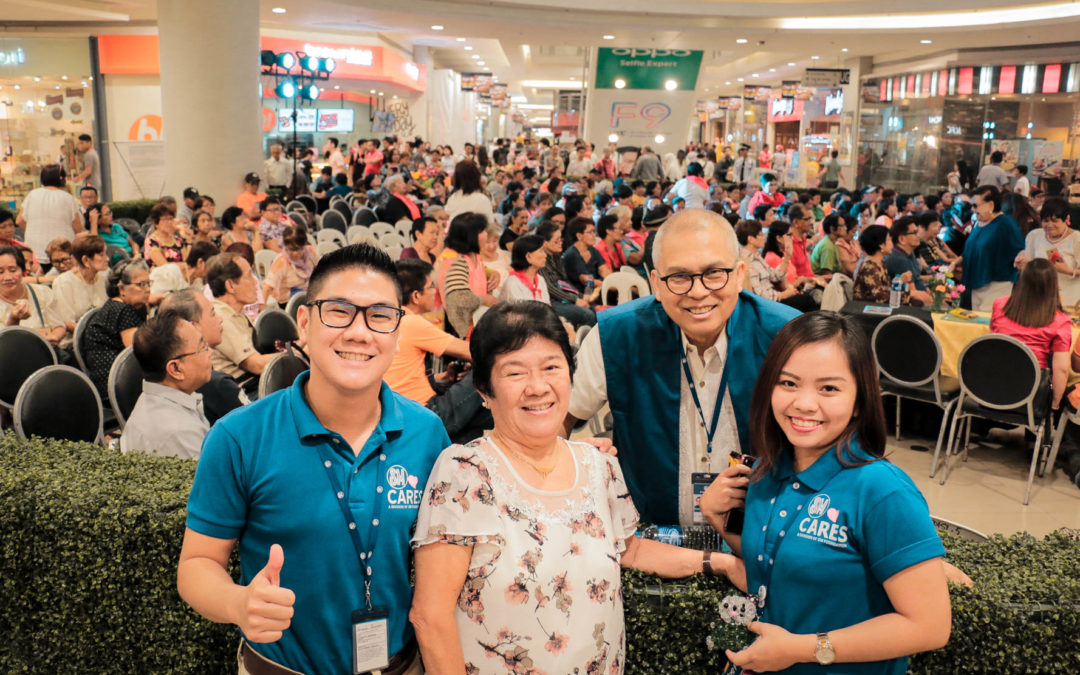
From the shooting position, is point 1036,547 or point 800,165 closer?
point 1036,547

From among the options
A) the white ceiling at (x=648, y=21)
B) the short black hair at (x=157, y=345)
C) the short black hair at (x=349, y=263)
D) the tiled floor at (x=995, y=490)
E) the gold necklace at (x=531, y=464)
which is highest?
the white ceiling at (x=648, y=21)

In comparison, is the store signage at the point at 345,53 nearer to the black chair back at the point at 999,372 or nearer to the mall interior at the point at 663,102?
the mall interior at the point at 663,102

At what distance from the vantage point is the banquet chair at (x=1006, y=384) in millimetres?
5223

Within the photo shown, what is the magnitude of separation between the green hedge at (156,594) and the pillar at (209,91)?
9.21 meters

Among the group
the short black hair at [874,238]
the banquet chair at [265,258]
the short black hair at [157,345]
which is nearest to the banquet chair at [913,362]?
the short black hair at [874,238]

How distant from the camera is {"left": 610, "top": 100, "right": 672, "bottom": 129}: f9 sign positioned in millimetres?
21719

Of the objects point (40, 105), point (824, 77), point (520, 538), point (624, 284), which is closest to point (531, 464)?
point (520, 538)

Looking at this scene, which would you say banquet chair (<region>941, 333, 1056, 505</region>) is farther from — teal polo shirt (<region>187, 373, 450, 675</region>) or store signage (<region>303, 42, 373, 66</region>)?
store signage (<region>303, 42, 373, 66</region>)

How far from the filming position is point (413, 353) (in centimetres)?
455

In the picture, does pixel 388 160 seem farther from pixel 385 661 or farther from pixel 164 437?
pixel 385 661

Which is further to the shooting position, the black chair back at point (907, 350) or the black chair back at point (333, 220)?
the black chair back at point (333, 220)

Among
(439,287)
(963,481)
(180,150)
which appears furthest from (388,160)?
(963,481)

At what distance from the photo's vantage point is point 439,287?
20.9ft

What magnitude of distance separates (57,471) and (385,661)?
5.51 ft
